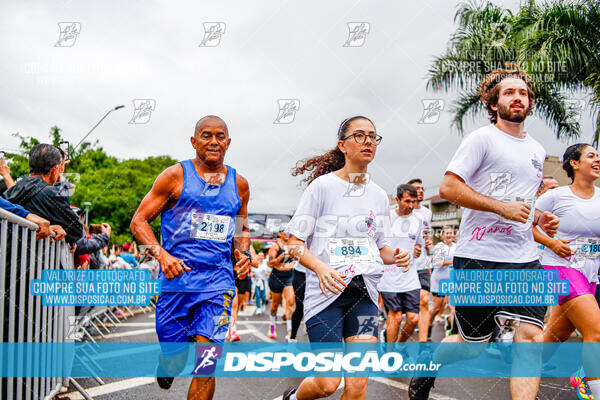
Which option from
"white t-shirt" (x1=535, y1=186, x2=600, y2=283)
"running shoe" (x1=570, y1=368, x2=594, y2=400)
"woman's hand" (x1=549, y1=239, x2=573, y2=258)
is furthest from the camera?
"white t-shirt" (x1=535, y1=186, x2=600, y2=283)

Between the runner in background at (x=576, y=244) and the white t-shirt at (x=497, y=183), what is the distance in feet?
2.96

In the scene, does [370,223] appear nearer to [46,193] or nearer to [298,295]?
[46,193]

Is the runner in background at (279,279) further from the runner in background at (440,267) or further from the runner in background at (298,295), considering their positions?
the runner in background at (440,267)

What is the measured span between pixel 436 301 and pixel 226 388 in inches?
165

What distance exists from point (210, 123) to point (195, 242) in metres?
0.90

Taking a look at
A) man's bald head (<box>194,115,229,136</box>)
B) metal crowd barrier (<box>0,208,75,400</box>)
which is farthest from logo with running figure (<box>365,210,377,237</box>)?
metal crowd barrier (<box>0,208,75,400</box>)

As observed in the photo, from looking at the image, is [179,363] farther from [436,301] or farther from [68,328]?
[436,301]

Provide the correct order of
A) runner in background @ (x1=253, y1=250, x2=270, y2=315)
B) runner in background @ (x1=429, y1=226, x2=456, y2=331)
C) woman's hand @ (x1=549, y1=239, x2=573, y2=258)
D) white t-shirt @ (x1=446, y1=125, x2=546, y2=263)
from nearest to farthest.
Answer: white t-shirt @ (x1=446, y1=125, x2=546, y2=263)
woman's hand @ (x1=549, y1=239, x2=573, y2=258)
runner in background @ (x1=429, y1=226, x2=456, y2=331)
runner in background @ (x1=253, y1=250, x2=270, y2=315)

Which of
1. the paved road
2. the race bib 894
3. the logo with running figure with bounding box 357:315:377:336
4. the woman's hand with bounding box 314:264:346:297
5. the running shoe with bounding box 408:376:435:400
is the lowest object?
the paved road

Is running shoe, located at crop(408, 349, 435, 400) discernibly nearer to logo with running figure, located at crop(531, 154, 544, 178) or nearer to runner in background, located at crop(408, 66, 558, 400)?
runner in background, located at crop(408, 66, 558, 400)

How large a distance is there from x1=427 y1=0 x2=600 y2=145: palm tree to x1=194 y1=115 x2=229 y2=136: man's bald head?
917 cm

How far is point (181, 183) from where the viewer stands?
363cm

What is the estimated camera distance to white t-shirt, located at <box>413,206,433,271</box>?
7012 millimetres

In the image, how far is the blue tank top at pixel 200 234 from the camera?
3500 millimetres
